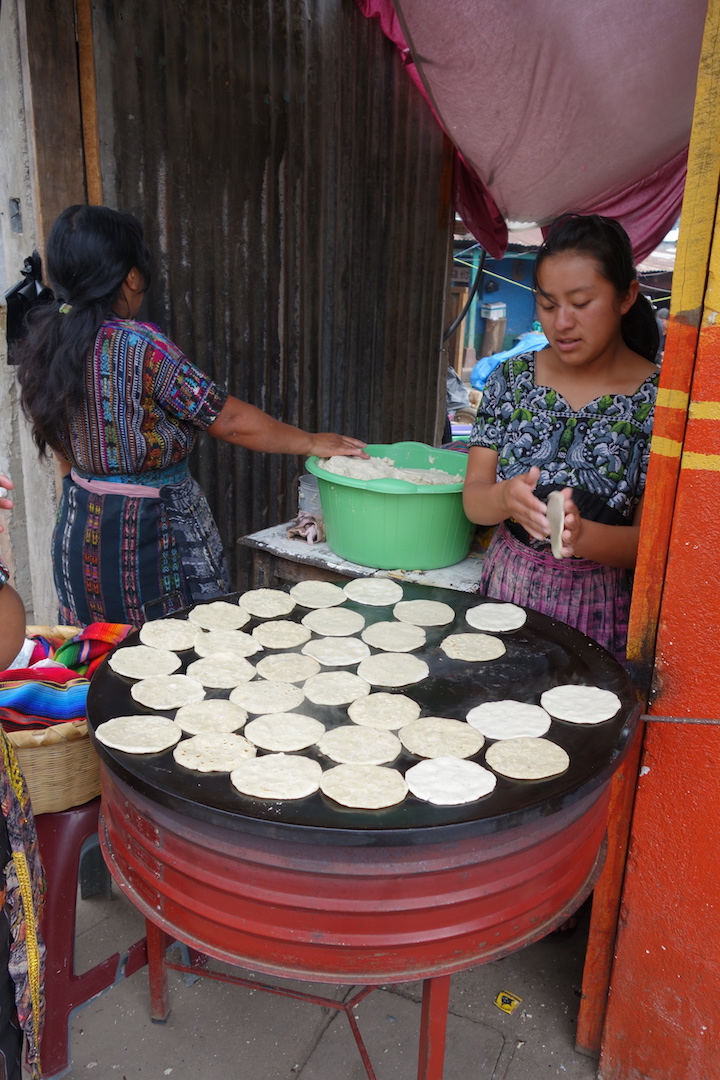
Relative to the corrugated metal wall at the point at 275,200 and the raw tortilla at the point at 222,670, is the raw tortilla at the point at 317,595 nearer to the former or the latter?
the raw tortilla at the point at 222,670

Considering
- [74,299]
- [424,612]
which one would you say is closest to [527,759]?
[424,612]

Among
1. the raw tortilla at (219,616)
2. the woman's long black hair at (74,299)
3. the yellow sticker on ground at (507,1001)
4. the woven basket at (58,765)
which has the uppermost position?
the woman's long black hair at (74,299)

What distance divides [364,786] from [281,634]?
2.12 ft

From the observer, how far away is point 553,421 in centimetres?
206

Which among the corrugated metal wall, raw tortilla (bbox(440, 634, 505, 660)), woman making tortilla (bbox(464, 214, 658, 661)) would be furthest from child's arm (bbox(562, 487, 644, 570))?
the corrugated metal wall

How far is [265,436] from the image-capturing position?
2562mm

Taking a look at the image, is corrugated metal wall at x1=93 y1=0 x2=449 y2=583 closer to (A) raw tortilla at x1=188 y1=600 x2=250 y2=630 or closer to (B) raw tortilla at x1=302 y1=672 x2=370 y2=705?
(A) raw tortilla at x1=188 y1=600 x2=250 y2=630

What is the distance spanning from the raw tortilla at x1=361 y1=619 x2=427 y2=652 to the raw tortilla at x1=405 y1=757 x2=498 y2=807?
1.50 feet

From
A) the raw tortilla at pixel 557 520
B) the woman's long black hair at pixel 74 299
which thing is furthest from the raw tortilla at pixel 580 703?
the woman's long black hair at pixel 74 299

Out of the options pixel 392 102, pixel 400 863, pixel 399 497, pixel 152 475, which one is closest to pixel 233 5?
pixel 392 102

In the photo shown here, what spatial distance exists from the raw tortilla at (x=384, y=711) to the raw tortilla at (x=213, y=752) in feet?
0.76

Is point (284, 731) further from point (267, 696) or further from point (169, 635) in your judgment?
point (169, 635)

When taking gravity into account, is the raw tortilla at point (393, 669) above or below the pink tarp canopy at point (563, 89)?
below

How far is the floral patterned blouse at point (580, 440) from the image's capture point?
1974 mm
